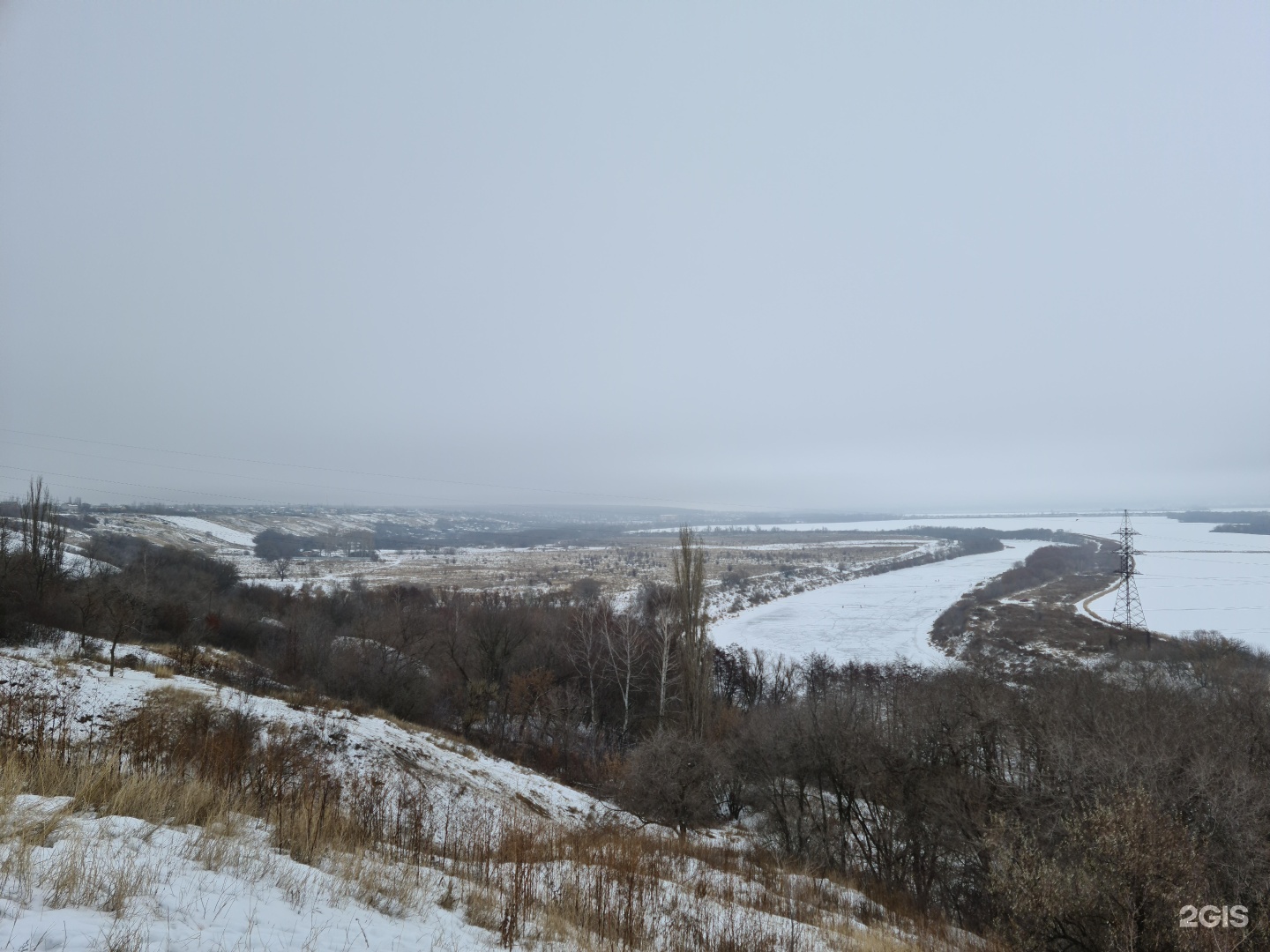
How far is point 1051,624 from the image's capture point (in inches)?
2002

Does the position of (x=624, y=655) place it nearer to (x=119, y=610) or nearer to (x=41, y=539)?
(x=119, y=610)

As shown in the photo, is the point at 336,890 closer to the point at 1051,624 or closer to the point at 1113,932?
the point at 1113,932

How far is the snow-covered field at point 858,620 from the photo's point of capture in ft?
165

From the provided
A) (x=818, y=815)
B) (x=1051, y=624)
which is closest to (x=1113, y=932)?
(x=818, y=815)

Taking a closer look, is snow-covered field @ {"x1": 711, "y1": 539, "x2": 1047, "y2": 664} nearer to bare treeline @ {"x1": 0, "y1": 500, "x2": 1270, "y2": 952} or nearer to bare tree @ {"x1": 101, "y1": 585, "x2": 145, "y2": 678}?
bare treeline @ {"x1": 0, "y1": 500, "x2": 1270, "y2": 952}

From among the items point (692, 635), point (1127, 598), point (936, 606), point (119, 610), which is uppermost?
point (119, 610)

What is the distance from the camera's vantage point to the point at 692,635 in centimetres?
2912

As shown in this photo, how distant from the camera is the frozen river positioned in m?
48.9

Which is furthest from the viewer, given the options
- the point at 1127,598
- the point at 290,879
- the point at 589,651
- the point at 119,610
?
the point at 1127,598

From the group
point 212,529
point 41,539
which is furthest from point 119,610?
point 212,529

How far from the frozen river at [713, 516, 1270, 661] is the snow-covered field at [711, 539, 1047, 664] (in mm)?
98

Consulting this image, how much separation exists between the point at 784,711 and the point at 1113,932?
64.9 ft

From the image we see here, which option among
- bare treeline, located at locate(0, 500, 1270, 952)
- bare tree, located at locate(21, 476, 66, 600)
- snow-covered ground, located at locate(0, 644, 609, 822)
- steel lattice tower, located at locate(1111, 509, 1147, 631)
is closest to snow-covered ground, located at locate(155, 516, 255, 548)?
bare treeline, located at locate(0, 500, 1270, 952)

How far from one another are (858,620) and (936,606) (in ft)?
43.2
